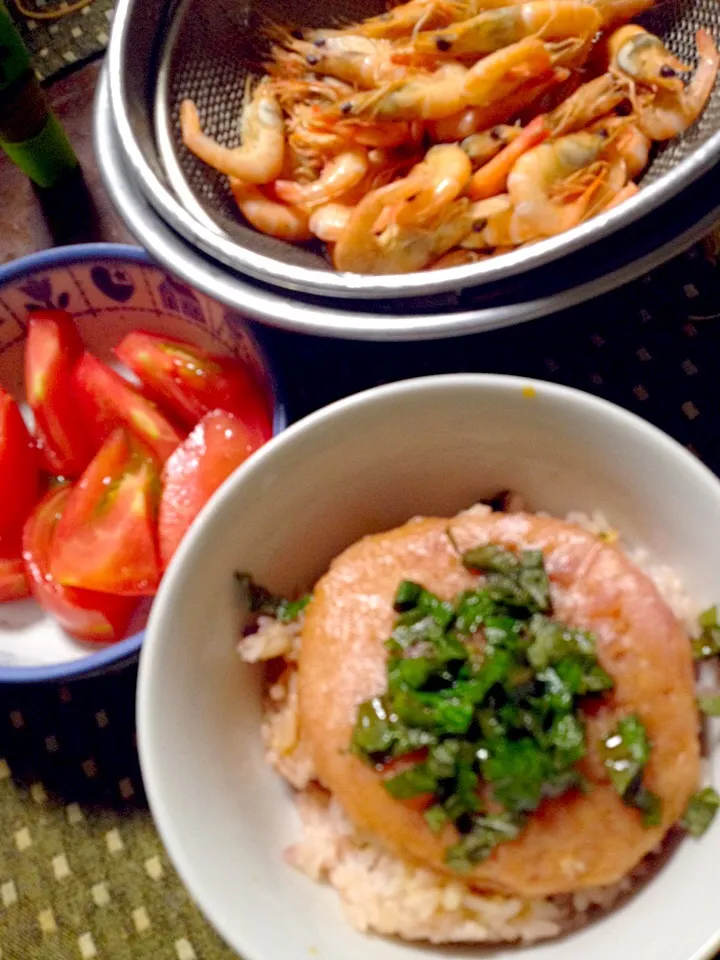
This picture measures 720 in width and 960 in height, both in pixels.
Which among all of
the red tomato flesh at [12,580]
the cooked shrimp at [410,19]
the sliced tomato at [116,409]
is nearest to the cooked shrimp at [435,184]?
the cooked shrimp at [410,19]

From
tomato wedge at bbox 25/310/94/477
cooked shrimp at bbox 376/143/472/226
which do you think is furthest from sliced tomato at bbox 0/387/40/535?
cooked shrimp at bbox 376/143/472/226

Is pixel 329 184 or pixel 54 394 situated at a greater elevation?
pixel 329 184

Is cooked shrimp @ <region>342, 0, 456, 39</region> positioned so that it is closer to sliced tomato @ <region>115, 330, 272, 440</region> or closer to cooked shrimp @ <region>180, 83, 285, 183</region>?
cooked shrimp @ <region>180, 83, 285, 183</region>

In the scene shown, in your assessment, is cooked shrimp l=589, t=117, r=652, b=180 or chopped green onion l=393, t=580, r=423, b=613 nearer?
chopped green onion l=393, t=580, r=423, b=613

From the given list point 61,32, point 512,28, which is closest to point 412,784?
point 512,28

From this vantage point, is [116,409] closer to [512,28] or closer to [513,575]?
[513,575]

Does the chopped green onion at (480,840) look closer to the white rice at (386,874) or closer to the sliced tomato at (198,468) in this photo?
the white rice at (386,874)
